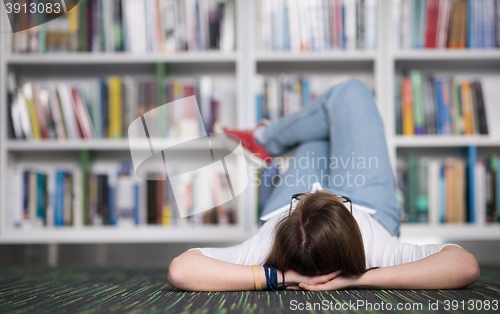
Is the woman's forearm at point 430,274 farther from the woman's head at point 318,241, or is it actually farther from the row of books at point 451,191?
the row of books at point 451,191

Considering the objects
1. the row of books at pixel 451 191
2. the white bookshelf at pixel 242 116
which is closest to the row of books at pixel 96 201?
the white bookshelf at pixel 242 116

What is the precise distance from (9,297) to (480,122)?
1806 mm

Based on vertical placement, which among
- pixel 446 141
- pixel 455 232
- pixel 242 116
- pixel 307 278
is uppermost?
pixel 242 116

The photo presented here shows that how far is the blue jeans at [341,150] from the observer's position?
104 centimetres

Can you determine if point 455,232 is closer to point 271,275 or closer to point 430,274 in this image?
point 430,274

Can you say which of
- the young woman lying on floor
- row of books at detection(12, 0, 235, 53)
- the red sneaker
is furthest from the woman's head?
row of books at detection(12, 0, 235, 53)

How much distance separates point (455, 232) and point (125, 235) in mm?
1412

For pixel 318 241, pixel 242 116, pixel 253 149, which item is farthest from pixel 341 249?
pixel 242 116

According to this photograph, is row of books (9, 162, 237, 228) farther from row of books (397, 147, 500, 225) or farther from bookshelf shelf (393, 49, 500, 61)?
bookshelf shelf (393, 49, 500, 61)

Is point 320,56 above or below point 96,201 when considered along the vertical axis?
above

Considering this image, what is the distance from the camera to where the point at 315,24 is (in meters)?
1.71

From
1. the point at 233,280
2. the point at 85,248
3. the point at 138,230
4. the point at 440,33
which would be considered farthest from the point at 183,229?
the point at 440,33

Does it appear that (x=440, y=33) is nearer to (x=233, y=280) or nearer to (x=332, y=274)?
(x=332, y=274)

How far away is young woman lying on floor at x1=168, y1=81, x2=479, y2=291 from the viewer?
76 centimetres
